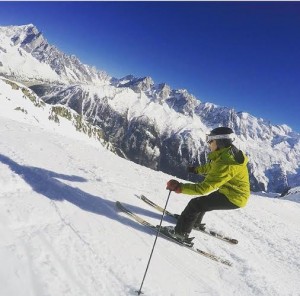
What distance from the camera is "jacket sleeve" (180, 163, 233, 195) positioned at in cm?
878

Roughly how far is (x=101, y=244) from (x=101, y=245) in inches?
1.9

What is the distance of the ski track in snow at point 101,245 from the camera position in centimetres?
608

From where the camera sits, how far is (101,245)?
24.5ft

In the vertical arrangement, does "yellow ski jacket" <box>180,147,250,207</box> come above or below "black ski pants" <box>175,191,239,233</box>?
above

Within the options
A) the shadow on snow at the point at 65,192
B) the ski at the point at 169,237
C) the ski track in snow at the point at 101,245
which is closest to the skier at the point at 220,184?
the ski at the point at 169,237

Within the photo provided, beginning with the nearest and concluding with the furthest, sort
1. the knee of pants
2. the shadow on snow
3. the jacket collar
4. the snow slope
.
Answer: the snow slope < the jacket collar < the shadow on snow < the knee of pants

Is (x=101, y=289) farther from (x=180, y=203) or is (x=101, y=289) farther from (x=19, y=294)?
(x=180, y=203)

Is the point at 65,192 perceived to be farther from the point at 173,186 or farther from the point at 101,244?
the point at 173,186

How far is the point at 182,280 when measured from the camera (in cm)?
726

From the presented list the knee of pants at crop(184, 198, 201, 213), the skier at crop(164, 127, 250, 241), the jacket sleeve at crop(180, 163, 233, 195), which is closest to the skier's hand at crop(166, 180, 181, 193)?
the skier at crop(164, 127, 250, 241)

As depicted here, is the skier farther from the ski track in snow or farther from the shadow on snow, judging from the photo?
the shadow on snow

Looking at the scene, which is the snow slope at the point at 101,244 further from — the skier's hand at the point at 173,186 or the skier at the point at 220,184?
the skier's hand at the point at 173,186

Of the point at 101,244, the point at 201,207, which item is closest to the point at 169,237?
the point at 201,207

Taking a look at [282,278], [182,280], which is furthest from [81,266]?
[282,278]
